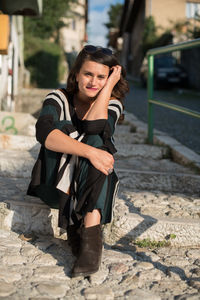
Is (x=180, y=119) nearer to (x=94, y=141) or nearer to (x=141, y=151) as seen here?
(x=141, y=151)

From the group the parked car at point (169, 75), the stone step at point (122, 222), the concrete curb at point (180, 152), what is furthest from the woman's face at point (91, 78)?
the parked car at point (169, 75)

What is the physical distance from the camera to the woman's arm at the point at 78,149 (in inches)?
75.4

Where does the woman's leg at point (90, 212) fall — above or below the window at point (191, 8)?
below

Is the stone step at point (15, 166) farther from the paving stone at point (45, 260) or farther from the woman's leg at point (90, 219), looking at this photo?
the woman's leg at point (90, 219)

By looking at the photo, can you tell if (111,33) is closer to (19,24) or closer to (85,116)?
(19,24)

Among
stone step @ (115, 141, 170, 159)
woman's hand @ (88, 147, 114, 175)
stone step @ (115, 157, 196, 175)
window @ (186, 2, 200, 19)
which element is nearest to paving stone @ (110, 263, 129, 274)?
woman's hand @ (88, 147, 114, 175)

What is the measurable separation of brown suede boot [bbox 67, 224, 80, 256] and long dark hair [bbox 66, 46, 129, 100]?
722mm

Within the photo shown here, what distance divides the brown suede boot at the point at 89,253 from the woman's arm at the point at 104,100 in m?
0.54

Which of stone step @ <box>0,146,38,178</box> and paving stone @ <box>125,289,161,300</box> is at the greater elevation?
stone step @ <box>0,146,38,178</box>

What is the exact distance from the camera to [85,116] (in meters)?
2.17

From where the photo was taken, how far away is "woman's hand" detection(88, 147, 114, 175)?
1.91m

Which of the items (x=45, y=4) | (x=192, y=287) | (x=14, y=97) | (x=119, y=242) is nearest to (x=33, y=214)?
(x=119, y=242)

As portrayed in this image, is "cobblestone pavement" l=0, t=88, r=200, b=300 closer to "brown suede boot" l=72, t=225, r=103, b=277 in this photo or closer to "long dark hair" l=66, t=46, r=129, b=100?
"brown suede boot" l=72, t=225, r=103, b=277

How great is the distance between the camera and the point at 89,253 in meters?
1.88
